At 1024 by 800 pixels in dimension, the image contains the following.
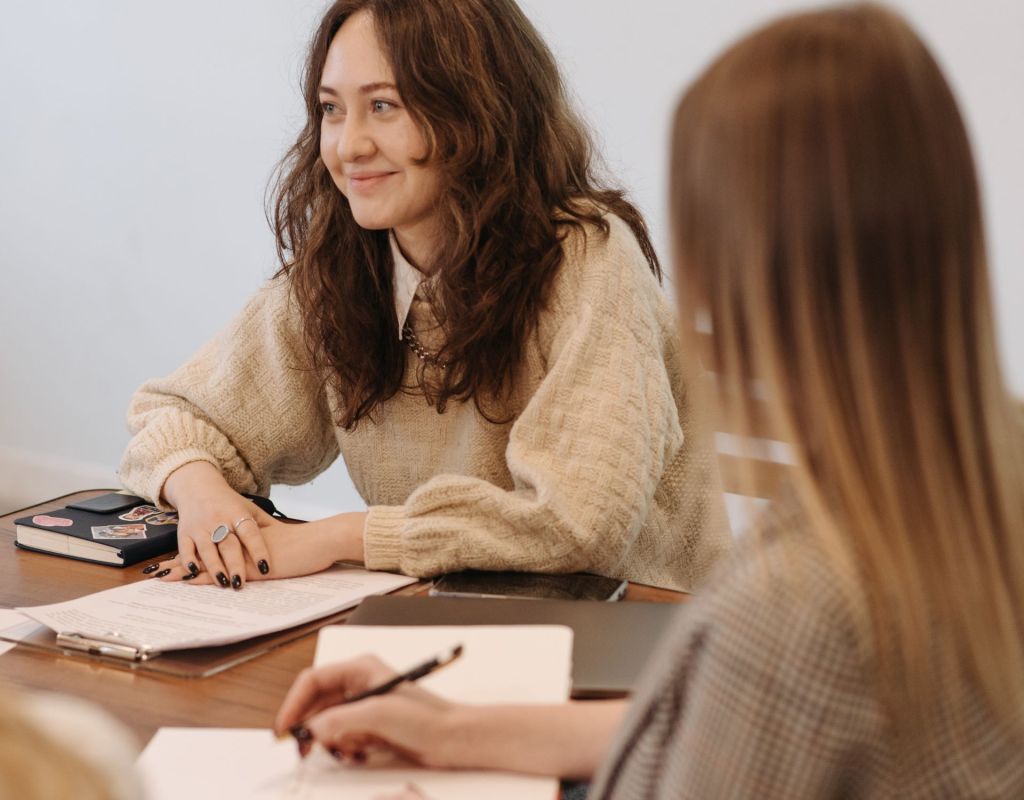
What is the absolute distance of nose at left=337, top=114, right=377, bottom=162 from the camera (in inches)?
63.3

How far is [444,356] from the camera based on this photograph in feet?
5.37

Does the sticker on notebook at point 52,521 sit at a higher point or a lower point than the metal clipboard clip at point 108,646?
higher

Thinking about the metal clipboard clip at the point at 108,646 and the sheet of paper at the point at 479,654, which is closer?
the sheet of paper at the point at 479,654

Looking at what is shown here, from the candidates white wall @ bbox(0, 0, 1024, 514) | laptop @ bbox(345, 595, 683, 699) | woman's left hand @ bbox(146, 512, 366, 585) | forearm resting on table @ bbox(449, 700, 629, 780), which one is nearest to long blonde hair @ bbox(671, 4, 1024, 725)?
forearm resting on table @ bbox(449, 700, 629, 780)

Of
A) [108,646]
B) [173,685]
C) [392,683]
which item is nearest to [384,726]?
[392,683]

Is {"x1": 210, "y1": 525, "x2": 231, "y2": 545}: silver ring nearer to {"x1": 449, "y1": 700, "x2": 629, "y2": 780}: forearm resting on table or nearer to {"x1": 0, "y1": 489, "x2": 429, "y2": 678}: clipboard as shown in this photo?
{"x1": 0, "y1": 489, "x2": 429, "y2": 678}: clipboard

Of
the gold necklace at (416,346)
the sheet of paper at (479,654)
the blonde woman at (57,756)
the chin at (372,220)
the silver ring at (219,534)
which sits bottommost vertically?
the sheet of paper at (479,654)

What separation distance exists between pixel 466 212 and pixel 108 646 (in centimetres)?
74

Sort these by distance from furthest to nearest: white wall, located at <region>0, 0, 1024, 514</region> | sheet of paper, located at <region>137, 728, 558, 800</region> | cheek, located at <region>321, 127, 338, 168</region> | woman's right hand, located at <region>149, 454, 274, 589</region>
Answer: white wall, located at <region>0, 0, 1024, 514</region> < cheek, located at <region>321, 127, 338, 168</region> < woman's right hand, located at <region>149, 454, 274, 589</region> < sheet of paper, located at <region>137, 728, 558, 800</region>

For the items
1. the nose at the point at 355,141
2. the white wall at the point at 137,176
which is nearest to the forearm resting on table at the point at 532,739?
the nose at the point at 355,141

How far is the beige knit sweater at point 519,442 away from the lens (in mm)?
1395

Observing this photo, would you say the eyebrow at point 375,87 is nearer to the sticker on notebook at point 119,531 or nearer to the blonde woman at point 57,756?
the sticker on notebook at point 119,531

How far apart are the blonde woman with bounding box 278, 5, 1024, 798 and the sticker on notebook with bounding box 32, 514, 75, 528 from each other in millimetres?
1045

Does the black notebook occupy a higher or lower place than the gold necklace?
lower
